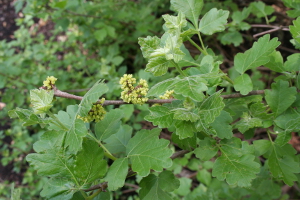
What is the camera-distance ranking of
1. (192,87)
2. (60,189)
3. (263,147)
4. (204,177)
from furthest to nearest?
(204,177) < (263,147) < (60,189) < (192,87)

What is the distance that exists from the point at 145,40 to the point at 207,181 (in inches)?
85.8

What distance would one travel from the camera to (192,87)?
3.22ft

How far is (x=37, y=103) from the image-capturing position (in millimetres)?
1045

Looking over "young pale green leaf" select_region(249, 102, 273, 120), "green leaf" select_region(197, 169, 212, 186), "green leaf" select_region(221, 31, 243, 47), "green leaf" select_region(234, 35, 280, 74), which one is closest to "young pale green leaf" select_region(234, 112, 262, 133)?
"young pale green leaf" select_region(249, 102, 273, 120)

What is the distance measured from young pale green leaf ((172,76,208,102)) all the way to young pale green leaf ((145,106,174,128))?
0.53 ft

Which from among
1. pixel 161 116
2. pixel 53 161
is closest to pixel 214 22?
pixel 161 116

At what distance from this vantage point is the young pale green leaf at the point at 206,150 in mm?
1259

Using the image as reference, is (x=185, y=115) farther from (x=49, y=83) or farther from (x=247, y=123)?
(x=49, y=83)

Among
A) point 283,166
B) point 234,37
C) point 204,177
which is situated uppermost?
point 234,37

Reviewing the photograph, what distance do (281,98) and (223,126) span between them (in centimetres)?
35

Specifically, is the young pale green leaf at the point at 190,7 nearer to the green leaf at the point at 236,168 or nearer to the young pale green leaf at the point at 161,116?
the young pale green leaf at the point at 161,116

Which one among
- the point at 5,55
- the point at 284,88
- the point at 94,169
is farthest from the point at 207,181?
the point at 5,55

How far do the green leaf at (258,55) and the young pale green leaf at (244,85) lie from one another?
0.25 feet

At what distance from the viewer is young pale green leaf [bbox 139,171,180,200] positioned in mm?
1304
